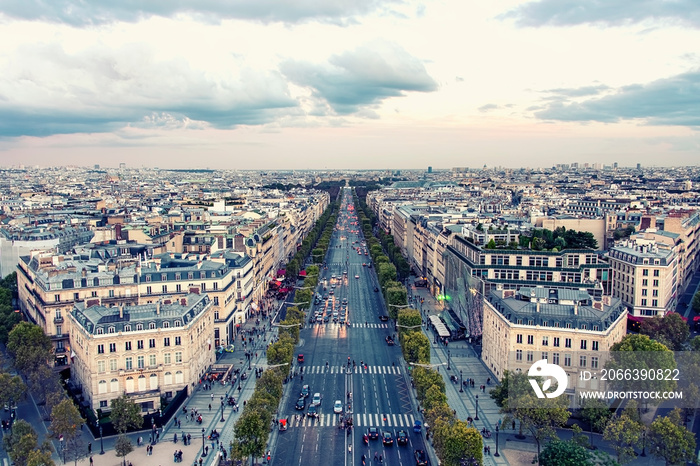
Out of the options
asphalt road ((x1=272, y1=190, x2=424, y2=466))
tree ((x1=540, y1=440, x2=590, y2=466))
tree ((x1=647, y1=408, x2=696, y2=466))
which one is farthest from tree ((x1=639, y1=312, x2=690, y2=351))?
tree ((x1=540, y1=440, x2=590, y2=466))

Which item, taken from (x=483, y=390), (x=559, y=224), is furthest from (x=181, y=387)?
(x=559, y=224)

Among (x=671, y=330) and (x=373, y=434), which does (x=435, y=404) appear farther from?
(x=671, y=330)

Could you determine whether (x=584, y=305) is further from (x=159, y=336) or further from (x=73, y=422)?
(x=73, y=422)

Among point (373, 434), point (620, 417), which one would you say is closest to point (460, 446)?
point (373, 434)

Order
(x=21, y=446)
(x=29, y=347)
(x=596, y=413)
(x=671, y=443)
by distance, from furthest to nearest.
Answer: (x=29, y=347) < (x=596, y=413) < (x=21, y=446) < (x=671, y=443)

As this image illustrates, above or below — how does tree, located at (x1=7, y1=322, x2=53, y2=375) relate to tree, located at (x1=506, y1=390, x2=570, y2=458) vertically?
above

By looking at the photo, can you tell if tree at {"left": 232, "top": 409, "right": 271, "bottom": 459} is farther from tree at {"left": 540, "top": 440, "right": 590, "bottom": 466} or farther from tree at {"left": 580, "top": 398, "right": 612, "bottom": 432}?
tree at {"left": 580, "top": 398, "right": 612, "bottom": 432}
